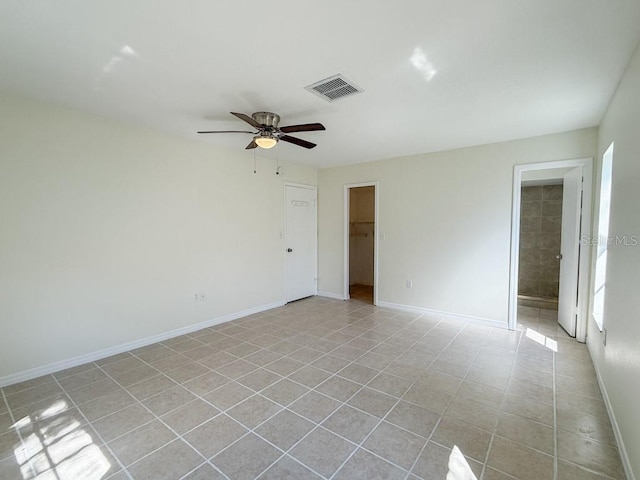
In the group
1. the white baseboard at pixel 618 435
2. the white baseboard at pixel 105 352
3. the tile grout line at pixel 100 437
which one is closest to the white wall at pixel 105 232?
the white baseboard at pixel 105 352

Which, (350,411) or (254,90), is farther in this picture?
(254,90)

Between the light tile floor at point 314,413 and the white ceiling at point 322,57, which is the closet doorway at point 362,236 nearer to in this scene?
the light tile floor at point 314,413

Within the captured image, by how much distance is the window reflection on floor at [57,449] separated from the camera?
5.53 feet

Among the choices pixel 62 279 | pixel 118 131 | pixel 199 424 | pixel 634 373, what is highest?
pixel 118 131

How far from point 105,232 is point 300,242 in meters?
3.10

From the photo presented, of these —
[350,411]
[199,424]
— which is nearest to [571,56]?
[350,411]

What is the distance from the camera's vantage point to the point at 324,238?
5816mm

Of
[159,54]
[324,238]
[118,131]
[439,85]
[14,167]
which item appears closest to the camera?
[159,54]

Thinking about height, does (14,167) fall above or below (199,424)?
above

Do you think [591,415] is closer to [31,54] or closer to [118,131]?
[31,54]

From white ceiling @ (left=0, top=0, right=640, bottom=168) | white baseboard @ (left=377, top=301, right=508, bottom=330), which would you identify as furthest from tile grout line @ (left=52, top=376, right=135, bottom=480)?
A: white baseboard @ (left=377, top=301, right=508, bottom=330)

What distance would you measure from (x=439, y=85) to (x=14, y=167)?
3.73 metres

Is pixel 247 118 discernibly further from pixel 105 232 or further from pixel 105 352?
pixel 105 352

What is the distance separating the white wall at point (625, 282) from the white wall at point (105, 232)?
13.5 feet
